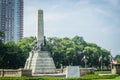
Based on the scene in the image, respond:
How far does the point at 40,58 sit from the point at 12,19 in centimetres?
8374

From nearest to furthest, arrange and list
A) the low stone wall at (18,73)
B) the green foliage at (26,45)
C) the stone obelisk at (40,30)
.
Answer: the low stone wall at (18,73) < the stone obelisk at (40,30) < the green foliage at (26,45)

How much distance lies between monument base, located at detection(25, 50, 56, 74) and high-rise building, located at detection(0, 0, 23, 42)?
74.7 m

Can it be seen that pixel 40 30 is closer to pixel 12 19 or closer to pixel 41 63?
pixel 41 63

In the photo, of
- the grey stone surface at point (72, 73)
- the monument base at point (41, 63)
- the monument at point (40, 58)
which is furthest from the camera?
the monument at point (40, 58)

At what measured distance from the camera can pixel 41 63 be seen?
180ft

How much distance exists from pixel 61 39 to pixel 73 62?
10485mm

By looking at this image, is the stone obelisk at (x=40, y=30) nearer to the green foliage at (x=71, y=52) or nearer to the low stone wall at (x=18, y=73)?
the low stone wall at (x=18, y=73)

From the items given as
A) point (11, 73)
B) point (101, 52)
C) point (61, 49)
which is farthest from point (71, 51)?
point (11, 73)

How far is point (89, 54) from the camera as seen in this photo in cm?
9212

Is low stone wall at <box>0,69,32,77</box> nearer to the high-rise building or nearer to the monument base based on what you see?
the monument base

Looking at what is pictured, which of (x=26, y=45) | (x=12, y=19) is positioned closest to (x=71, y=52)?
(x=26, y=45)

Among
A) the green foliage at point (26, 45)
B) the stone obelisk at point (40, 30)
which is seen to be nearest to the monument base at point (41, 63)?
the stone obelisk at point (40, 30)

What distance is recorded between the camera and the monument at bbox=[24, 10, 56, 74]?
54312 mm

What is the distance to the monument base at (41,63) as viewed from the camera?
5414 centimetres
